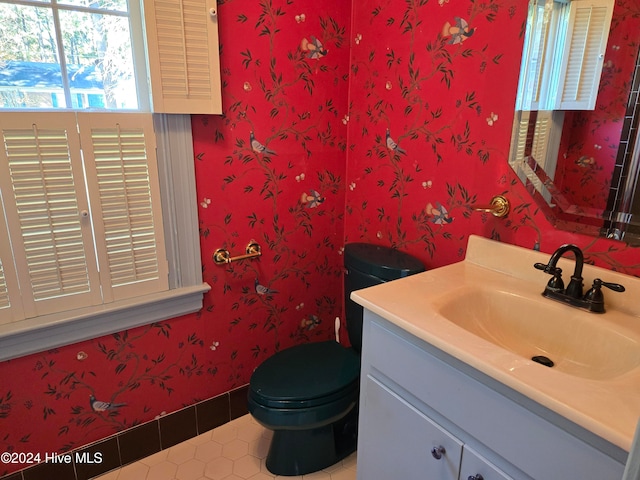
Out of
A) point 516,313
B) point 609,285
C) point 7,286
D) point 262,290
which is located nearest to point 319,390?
point 262,290

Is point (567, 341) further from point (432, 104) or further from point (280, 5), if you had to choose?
point (280, 5)

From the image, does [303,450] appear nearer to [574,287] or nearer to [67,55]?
[574,287]

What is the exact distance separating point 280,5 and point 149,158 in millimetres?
744

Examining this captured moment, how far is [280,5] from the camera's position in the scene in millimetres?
1515

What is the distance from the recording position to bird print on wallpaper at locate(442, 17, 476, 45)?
131 centimetres

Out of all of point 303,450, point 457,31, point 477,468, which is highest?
point 457,31

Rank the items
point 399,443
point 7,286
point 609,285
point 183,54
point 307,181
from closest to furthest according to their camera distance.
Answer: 1. point 609,285
2. point 399,443
3. point 7,286
4. point 183,54
5. point 307,181

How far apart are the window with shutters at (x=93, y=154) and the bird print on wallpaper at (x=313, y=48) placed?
375 millimetres

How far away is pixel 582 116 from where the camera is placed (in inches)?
43.3

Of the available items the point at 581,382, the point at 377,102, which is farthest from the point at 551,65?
the point at 581,382

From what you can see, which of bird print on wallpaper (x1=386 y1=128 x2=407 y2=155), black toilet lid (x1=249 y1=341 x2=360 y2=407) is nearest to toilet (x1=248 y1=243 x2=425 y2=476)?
black toilet lid (x1=249 y1=341 x2=360 y2=407)

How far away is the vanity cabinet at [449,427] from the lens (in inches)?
28.3

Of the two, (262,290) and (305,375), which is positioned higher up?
(262,290)

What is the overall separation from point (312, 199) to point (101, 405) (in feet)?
3.74
